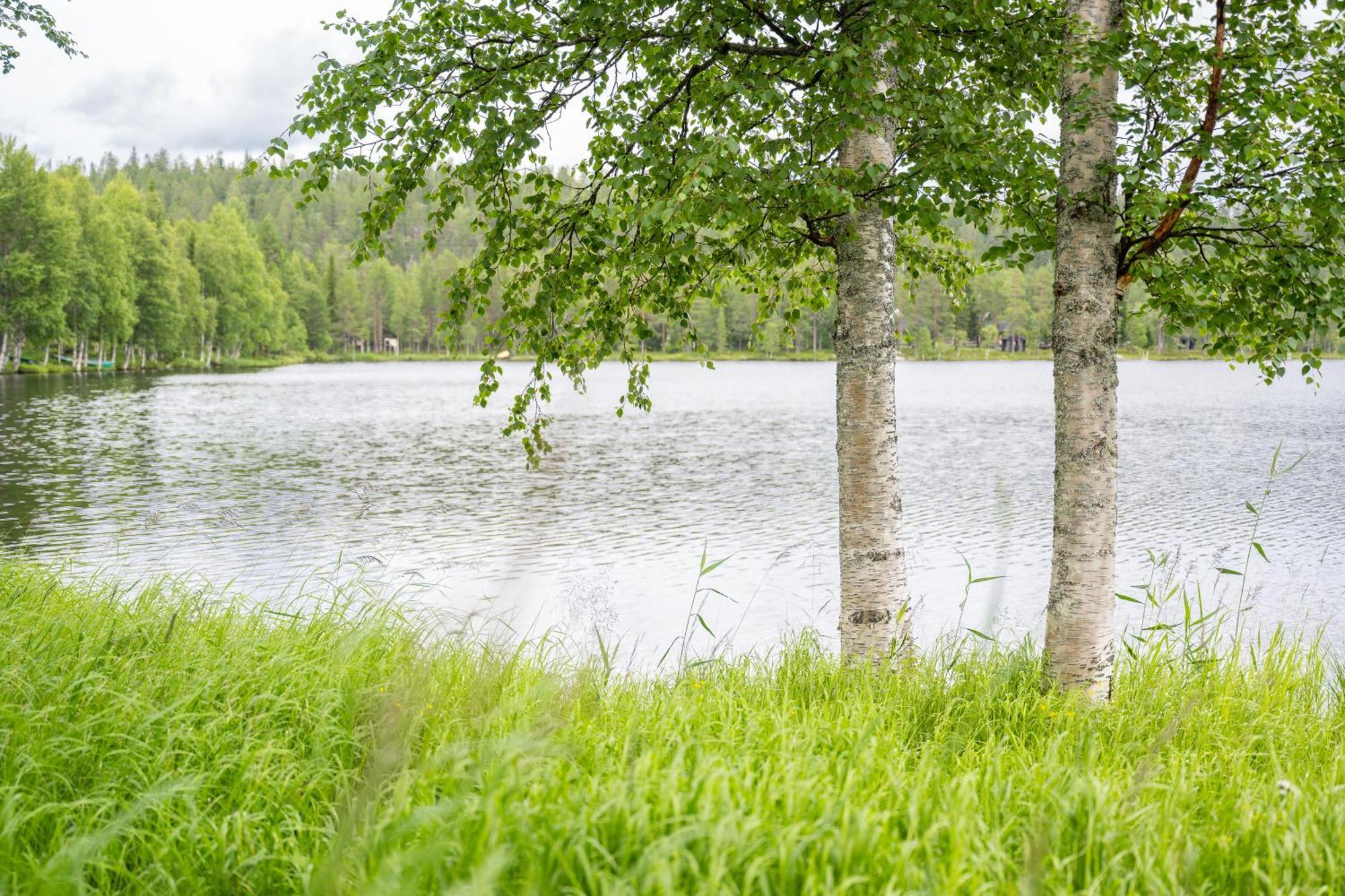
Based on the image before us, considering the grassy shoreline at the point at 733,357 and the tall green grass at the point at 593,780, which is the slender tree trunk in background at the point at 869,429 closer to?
the tall green grass at the point at 593,780

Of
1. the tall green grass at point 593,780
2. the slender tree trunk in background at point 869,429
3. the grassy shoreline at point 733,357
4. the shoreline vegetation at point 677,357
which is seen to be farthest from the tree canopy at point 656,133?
the grassy shoreline at point 733,357

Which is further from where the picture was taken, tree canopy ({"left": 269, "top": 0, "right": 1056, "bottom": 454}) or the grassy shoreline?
the grassy shoreline

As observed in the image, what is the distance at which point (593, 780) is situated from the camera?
2.82 metres

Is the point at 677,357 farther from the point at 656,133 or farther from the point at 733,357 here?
the point at 656,133

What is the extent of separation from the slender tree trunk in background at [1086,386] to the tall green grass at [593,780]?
438 millimetres

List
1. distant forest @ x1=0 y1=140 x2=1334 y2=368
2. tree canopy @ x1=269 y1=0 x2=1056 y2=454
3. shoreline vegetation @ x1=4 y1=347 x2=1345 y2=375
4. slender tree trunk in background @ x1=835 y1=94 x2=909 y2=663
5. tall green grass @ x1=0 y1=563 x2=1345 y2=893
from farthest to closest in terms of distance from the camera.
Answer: shoreline vegetation @ x1=4 y1=347 x2=1345 y2=375 → distant forest @ x1=0 y1=140 x2=1334 y2=368 → slender tree trunk in background @ x1=835 y1=94 x2=909 y2=663 → tree canopy @ x1=269 y1=0 x2=1056 y2=454 → tall green grass @ x1=0 y1=563 x2=1345 y2=893

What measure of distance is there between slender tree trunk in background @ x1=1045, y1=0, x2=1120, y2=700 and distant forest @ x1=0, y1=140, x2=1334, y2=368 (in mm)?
508

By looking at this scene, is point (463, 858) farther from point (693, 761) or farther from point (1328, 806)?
point (1328, 806)

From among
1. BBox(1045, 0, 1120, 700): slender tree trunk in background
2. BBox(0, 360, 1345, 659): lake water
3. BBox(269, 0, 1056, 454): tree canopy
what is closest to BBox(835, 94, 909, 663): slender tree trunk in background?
BBox(269, 0, 1056, 454): tree canopy

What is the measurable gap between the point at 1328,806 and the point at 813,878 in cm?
229

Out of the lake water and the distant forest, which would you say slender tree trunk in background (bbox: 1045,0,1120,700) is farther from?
the lake water

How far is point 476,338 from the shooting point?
156000 mm

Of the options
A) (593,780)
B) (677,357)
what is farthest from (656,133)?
(677,357)

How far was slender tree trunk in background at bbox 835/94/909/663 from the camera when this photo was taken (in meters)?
5.80
